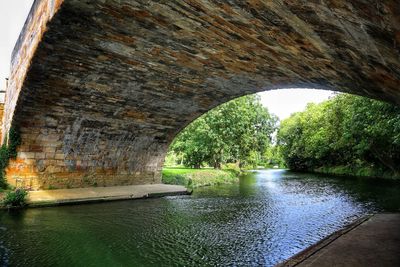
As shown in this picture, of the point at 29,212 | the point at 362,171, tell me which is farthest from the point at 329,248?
the point at 362,171

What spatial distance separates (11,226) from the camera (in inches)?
327

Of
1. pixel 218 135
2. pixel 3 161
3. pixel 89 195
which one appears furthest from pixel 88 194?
pixel 218 135

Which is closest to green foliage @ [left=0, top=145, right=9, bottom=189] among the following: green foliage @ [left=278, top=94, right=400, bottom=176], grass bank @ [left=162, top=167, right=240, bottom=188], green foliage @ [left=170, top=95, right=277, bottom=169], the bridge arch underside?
the bridge arch underside

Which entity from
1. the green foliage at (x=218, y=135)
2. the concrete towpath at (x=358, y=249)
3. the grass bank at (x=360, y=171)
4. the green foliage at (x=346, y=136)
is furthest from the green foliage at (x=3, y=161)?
the grass bank at (x=360, y=171)

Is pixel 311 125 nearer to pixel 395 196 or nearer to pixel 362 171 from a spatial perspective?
pixel 362 171

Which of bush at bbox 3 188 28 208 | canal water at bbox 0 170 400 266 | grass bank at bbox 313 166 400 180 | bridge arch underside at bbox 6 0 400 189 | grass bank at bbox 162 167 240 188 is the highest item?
bridge arch underside at bbox 6 0 400 189

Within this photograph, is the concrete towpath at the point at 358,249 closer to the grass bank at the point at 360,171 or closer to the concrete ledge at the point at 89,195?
the concrete ledge at the point at 89,195

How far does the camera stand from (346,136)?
22562 millimetres

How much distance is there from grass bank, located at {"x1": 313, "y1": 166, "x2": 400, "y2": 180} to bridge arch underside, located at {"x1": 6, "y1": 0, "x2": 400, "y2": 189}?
23.6m

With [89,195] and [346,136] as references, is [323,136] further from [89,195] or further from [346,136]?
[89,195]

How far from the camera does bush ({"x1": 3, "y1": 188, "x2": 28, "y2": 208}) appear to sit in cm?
1027

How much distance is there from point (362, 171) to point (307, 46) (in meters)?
34.3

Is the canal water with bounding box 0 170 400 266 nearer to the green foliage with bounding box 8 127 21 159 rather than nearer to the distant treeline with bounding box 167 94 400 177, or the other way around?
the green foliage with bounding box 8 127 21 159

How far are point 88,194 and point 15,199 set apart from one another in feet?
9.49
